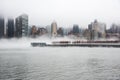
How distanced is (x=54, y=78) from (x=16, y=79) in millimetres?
7642

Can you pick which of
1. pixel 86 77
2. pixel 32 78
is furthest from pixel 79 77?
pixel 32 78

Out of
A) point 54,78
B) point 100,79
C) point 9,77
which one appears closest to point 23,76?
point 9,77

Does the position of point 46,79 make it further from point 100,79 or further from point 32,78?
point 100,79

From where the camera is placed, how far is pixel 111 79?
2098 inches

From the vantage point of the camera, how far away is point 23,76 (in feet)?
187

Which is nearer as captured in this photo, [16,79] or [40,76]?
[16,79]

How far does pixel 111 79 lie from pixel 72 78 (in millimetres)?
7777

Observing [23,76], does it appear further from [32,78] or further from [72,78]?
[72,78]

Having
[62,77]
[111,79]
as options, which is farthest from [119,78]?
[62,77]

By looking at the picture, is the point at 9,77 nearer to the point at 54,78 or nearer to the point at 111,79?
the point at 54,78

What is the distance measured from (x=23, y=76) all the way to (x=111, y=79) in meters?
18.3

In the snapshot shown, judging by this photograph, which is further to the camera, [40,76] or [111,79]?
[40,76]

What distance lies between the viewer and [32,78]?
5447cm

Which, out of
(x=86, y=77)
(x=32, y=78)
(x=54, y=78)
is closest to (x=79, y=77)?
(x=86, y=77)
